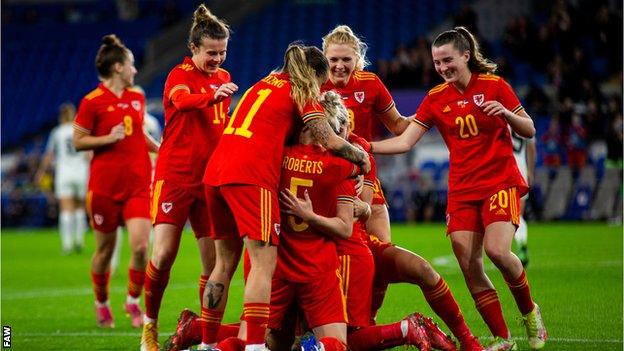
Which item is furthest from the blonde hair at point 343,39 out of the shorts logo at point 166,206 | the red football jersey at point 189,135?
the shorts logo at point 166,206

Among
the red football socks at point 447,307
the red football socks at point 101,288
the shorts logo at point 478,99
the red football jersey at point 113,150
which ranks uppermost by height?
the shorts logo at point 478,99

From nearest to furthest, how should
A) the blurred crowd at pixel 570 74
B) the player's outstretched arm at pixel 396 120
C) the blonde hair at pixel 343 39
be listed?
the blonde hair at pixel 343 39 < the player's outstretched arm at pixel 396 120 < the blurred crowd at pixel 570 74

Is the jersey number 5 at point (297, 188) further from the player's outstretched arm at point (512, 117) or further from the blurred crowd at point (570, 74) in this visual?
the blurred crowd at point (570, 74)

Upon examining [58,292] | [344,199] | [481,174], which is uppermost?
[481,174]

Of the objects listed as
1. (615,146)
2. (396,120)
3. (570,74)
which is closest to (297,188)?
(396,120)

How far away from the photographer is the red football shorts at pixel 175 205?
7902 millimetres

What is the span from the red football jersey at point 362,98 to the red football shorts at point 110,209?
231 cm

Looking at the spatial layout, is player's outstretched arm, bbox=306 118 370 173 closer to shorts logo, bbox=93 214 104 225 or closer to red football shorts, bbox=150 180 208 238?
red football shorts, bbox=150 180 208 238

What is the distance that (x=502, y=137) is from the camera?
25.9 feet

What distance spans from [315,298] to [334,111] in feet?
3.86

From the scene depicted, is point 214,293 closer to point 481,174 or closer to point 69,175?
point 481,174

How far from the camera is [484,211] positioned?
7.77 m

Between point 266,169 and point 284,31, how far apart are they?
25.8m

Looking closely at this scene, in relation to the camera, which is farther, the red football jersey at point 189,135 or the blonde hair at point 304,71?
the red football jersey at point 189,135
